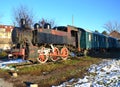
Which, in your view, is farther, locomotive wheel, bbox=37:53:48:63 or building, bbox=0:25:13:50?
building, bbox=0:25:13:50

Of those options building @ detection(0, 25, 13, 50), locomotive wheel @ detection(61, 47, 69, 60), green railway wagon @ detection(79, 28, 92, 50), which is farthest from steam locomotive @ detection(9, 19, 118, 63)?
building @ detection(0, 25, 13, 50)

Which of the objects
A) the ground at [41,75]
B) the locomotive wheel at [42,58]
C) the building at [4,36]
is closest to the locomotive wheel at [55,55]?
the locomotive wheel at [42,58]

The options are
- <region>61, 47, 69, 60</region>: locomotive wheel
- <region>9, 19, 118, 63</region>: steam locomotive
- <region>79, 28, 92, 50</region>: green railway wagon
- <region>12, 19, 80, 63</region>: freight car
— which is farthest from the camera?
<region>79, 28, 92, 50</region>: green railway wagon

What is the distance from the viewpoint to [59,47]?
21344mm

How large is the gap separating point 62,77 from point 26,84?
2034 mm

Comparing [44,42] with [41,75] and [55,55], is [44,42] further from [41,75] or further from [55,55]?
[41,75]

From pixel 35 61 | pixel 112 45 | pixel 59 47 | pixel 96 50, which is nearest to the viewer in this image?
pixel 35 61

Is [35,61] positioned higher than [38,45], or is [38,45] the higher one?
[38,45]

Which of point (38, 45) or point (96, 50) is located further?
point (96, 50)

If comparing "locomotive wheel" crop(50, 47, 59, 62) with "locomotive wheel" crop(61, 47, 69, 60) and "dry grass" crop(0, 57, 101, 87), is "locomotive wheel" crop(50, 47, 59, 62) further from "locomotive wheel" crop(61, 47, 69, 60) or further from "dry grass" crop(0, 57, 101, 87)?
"dry grass" crop(0, 57, 101, 87)

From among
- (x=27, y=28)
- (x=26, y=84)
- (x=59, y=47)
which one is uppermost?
(x=27, y=28)

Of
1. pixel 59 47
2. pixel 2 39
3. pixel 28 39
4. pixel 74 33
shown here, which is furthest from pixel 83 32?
pixel 2 39

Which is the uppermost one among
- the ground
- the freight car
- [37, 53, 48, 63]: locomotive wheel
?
the freight car

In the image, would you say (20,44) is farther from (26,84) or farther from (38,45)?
(26,84)
